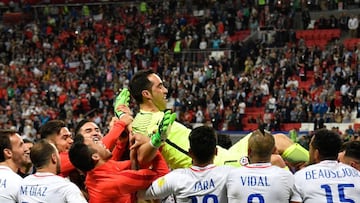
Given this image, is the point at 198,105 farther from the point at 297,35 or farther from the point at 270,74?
the point at 297,35

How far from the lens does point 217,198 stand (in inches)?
211

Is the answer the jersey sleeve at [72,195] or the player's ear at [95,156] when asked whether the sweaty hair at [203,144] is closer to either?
the player's ear at [95,156]

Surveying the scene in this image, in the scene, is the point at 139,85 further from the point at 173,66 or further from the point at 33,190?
the point at 173,66

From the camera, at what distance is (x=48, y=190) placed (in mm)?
5363

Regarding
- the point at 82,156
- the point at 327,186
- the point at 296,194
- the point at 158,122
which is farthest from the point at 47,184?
the point at 327,186

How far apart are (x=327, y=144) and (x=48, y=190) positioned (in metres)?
2.23

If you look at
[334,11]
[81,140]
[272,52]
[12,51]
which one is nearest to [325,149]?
[81,140]

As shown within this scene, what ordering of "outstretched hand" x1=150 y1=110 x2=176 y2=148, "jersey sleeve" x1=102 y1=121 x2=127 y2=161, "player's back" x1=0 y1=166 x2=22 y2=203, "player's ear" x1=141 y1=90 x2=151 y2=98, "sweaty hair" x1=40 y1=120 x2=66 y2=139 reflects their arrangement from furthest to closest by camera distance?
"sweaty hair" x1=40 y1=120 x2=66 y2=139 < "jersey sleeve" x1=102 y1=121 x2=127 y2=161 < "player's ear" x1=141 y1=90 x2=151 y2=98 < "player's back" x1=0 y1=166 x2=22 y2=203 < "outstretched hand" x1=150 y1=110 x2=176 y2=148

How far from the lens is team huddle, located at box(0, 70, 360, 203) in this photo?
5.34m

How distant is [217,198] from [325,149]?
38.2 inches

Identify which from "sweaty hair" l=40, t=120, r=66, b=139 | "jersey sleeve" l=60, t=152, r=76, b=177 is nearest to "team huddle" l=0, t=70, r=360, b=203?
"jersey sleeve" l=60, t=152, r=76, b=177

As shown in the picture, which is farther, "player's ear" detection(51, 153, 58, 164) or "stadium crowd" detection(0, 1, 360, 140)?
"stadium crowd" detection(0, 1, 360, 140)

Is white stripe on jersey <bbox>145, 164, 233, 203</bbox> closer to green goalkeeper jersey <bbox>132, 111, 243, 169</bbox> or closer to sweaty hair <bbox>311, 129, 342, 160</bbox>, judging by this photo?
green goalkeeper jersey <bbox>132, 111, 243, 169</bbox>

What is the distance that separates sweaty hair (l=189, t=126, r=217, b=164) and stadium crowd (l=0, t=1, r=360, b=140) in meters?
17.3
